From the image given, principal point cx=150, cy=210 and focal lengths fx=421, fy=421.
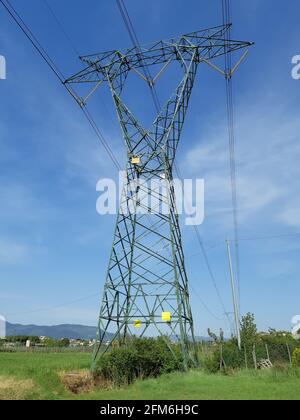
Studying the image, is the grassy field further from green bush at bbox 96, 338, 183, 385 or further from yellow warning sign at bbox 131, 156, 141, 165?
yellow warning sign at bbox 131, 156, 141, 165

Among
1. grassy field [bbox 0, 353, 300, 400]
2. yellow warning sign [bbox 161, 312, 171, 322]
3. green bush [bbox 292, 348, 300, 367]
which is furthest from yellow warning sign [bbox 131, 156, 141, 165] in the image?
green bush [bbox 292, 348, 300, 367]

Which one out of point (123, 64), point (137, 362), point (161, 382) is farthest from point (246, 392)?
point (123, 64)

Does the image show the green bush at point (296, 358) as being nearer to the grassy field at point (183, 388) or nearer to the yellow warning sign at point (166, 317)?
the grassy field at point (183, 388)

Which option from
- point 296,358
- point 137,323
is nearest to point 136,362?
point 137,323

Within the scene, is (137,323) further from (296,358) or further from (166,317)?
(296,358)

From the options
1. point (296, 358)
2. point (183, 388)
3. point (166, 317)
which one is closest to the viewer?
point (183, 388)

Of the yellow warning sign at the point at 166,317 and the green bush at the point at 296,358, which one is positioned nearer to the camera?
the yellow warning sign at the point at 166,317

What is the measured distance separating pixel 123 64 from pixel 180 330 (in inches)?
Result: 532

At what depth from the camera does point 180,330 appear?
1834 centimetres

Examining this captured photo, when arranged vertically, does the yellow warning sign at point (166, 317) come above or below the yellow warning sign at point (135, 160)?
below

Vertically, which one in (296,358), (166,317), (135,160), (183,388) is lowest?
(183,388)

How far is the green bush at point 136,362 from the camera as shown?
18.8 m

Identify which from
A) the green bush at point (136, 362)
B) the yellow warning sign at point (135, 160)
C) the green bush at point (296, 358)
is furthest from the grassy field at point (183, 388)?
the yellow warning sign at point (135, 160)

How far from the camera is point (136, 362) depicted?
19344 millimetres
